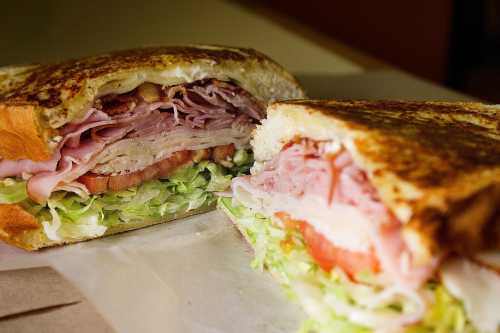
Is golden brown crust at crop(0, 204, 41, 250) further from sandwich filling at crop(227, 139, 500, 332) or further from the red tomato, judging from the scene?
the red tomato

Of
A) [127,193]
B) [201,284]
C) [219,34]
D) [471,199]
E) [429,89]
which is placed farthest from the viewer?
[219,34]

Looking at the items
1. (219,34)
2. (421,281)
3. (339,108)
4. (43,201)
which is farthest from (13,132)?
(219,34)

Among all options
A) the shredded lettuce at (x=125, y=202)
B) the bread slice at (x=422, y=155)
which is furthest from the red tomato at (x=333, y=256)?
the shredded lettuce at (x=125, y=202)

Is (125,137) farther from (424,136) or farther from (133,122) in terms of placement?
(424,136)

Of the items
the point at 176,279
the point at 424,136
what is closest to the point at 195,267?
the point at 176,279

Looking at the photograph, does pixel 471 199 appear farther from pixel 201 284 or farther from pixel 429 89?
pixel 429 89

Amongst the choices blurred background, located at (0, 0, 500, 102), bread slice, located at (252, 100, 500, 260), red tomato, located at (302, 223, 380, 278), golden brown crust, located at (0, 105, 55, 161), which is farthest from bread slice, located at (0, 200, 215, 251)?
blurred background, located at (0, 0, 500, 102)
